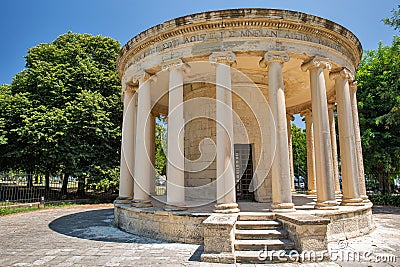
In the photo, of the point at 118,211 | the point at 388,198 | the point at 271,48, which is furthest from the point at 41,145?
the point at 388,198

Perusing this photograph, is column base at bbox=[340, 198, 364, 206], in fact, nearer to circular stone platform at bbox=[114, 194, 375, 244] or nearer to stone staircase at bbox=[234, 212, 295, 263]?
circular stone platform at bbox=[114, 194, 375, 244]

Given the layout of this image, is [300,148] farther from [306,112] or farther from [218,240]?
[218,240]

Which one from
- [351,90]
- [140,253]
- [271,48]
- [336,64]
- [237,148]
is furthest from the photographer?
[237,148]

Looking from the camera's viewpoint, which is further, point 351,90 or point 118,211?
point 351,90

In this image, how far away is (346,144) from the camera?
1148 cm

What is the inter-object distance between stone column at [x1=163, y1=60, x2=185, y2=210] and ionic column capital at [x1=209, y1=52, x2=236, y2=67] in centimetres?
135

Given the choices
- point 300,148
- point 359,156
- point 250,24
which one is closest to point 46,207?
point 250,24

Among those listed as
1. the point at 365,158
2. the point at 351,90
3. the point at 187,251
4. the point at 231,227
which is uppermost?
the point at 351,90

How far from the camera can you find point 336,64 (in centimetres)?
1153

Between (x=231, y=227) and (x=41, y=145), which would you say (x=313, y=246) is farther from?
(x=41, y=145)

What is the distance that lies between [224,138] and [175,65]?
350cm

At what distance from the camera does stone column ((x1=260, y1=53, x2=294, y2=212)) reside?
31.2 ft

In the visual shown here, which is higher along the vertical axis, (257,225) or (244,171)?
(244,171)

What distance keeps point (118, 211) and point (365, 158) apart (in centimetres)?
1879
